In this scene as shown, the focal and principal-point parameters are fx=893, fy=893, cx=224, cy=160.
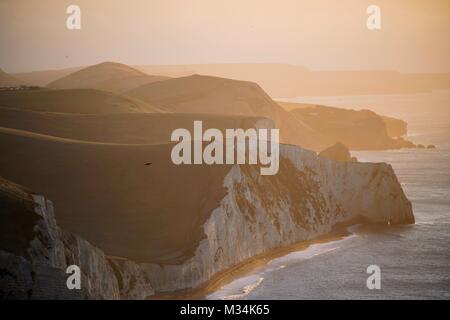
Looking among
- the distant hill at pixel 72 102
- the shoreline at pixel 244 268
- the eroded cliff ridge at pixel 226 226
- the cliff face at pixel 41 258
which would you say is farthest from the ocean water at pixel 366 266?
the distant hill at pixel 72 102

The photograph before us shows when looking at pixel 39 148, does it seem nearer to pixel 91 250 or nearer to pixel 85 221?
pixel 85 221

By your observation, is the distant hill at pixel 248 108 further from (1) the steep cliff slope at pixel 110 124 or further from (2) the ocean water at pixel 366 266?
(2) the ocean water at pixel 366 266

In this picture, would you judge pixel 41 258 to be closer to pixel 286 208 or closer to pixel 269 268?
pixel 269 268

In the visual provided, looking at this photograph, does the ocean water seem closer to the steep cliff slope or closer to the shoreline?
the shoreline

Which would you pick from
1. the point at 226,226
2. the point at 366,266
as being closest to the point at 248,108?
the point at 366,266

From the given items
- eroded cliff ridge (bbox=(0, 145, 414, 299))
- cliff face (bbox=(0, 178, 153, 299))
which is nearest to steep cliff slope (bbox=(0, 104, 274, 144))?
eroded cliff ridge (bbox=(0, 145, 414, 299))
